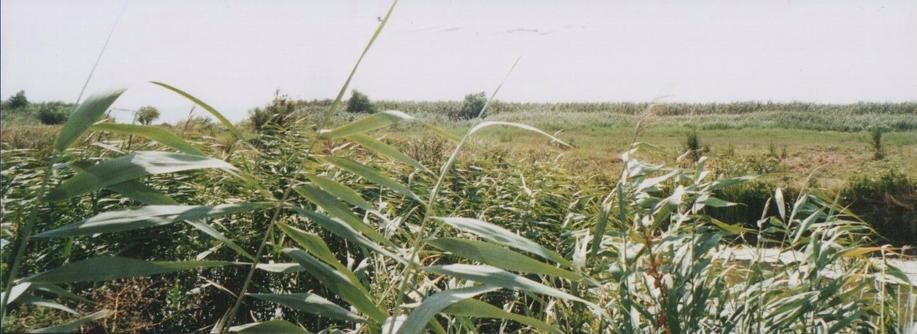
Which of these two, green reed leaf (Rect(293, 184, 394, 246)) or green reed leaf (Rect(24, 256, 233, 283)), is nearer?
green reed leaf (Rect(24, 256, 233, 283))

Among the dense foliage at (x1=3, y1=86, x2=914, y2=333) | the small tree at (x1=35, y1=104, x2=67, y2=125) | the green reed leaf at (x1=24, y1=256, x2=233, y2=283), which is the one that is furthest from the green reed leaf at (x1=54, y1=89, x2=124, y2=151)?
the small tree at (x1=35, y1=104, x2=67, y2=125)

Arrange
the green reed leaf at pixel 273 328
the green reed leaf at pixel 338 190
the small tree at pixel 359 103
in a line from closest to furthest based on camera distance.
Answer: the green reed leaf at pixel 273 328 → the green reed leaf at pixel 338 190 → the small tree at pixel 359 103

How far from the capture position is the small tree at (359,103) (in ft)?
104

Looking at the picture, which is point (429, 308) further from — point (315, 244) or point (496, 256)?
point (315, 244)

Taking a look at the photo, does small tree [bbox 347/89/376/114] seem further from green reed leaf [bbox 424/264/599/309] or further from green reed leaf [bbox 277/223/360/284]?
green reed leaf [bbox 424/264/599/309]

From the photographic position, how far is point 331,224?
82 centimetres

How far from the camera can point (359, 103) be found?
33406 millimetres

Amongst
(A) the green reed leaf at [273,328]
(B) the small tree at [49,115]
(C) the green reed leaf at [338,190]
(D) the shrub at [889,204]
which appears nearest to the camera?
Result: (A) the green reed leaf at [273,328]

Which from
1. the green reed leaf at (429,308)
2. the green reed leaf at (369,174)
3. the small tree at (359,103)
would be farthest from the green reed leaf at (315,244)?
the small tree at (359,103)

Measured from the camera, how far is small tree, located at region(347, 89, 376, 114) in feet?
104

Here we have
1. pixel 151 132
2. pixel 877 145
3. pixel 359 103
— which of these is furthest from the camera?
pixel 359 103

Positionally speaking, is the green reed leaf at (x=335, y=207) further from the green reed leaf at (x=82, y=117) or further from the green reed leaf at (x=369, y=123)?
the green reed leaf at (x=82, y=117)

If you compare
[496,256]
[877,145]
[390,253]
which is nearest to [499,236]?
[496,256]

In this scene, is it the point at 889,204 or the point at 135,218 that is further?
the point at 889,204
